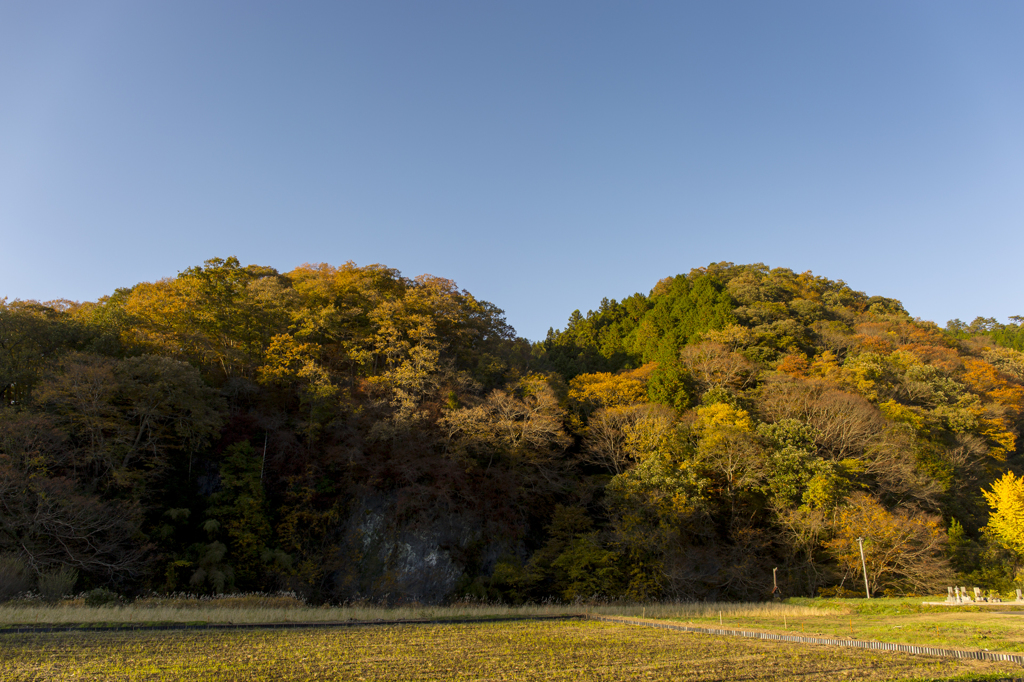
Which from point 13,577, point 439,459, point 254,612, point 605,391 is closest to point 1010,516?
point 605,391

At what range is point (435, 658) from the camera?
9.66m

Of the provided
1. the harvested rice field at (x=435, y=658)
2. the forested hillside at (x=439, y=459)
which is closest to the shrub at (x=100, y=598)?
the forested hillside at (x=439, y=459)

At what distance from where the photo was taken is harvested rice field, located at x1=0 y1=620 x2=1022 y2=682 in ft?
26.6

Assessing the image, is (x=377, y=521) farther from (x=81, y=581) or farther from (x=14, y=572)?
(x=14, y=572)

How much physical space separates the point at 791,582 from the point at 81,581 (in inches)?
1095

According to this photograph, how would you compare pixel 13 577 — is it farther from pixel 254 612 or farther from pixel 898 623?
pixel 898 623

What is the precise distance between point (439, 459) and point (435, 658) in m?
17.7

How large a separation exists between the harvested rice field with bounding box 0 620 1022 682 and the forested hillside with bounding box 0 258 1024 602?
34.8 feet

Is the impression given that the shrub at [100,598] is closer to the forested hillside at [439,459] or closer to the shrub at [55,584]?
the shrub at [55,584]

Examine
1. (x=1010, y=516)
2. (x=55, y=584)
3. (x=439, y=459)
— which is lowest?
(x=55, y=584)

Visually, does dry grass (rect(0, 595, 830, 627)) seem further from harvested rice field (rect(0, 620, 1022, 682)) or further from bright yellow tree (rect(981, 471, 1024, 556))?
bright yellow tree (rect(981, 471, 1024, 556))

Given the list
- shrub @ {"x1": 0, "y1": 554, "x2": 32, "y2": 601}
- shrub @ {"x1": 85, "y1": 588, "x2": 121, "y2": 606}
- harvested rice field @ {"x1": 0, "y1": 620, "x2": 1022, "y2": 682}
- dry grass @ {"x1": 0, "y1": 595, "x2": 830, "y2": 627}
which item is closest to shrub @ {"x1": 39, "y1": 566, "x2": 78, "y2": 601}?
shrub @ {"x1": 0, "y1": 554, "x2": 32, "y2": 601}

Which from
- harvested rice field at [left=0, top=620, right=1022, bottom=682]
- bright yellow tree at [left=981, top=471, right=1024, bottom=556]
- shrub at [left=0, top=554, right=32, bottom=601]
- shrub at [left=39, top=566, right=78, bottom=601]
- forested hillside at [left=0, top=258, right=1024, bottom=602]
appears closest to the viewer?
harvested rice field at [left=0, top=620, right=1022, bottom=682]

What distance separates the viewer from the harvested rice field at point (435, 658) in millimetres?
8102
